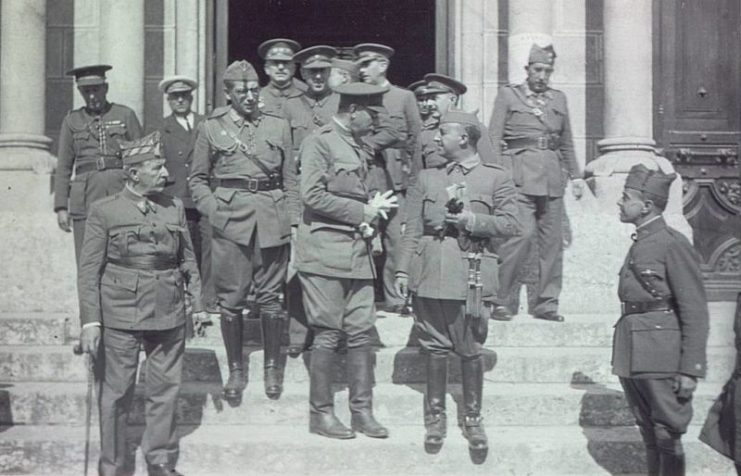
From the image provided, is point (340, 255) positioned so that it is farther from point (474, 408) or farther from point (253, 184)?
point (474, 408)

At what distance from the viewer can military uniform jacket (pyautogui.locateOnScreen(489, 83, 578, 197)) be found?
848 cm

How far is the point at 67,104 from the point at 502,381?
5208 mm

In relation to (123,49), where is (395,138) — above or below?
below

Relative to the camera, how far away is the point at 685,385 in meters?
5.91

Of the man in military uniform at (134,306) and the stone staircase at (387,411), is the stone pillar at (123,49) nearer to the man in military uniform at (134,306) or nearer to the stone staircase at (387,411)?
the stone staircase at (387,411)

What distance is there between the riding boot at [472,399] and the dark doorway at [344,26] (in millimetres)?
9643

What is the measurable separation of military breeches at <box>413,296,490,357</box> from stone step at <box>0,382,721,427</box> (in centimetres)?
64

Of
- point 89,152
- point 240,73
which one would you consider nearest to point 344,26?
point 89,152

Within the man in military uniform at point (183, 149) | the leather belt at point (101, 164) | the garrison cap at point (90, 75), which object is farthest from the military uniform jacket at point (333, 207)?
the garrison cap at point (90, 75)

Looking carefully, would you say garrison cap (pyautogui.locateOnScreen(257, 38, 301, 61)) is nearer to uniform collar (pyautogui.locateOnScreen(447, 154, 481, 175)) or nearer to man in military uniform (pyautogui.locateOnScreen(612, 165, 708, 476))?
uniform collar (pyautogui.locateOnScreen(447, 154, 481, 175))

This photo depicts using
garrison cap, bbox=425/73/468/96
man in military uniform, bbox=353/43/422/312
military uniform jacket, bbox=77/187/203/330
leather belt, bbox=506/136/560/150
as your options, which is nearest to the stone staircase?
man in military uniform, bbox=353/43/422/312

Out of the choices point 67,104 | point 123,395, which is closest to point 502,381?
point 123,395

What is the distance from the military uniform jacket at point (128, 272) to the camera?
6262 millimetres

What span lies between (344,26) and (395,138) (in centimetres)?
852
